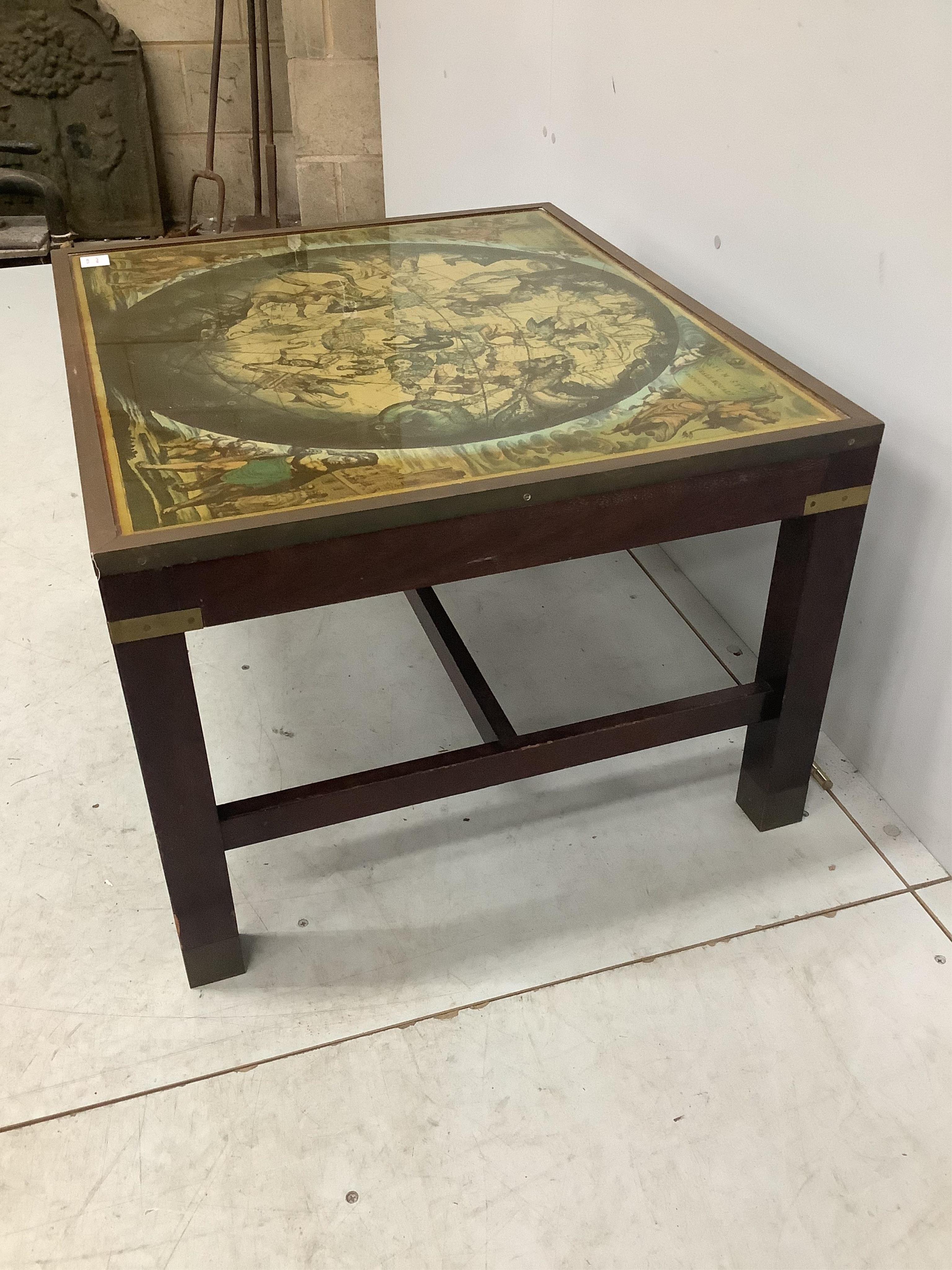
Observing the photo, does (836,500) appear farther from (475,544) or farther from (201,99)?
(201,99)

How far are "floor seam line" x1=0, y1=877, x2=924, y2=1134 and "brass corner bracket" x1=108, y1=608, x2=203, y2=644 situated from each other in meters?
0.54

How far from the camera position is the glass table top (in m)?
1.17

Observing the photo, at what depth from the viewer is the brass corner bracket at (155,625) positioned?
1068mm

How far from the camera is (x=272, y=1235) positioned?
1.11 metres

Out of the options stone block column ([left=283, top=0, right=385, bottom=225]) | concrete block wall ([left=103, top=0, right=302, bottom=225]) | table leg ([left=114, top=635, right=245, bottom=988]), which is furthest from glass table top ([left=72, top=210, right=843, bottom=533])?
concrete block wall ([left=103, top=0, right=302, bottom=225])

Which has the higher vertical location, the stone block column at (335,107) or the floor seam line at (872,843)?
the stone block column at (335,107)

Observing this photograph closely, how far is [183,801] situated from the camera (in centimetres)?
121

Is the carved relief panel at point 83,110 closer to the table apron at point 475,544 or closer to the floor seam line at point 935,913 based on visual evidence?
the table apron at point 475,544

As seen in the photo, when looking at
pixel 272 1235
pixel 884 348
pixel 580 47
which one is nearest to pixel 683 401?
pixel 884 348

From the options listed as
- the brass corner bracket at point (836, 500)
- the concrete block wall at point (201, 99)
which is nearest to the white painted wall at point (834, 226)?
the brass corner bracket at point (836, 500)

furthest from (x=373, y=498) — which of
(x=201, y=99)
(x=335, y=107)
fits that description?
(x=201, y=99)

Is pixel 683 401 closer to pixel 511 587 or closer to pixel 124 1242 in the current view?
pixel 511 587

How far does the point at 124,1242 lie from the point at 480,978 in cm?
49

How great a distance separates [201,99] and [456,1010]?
4.14 m
